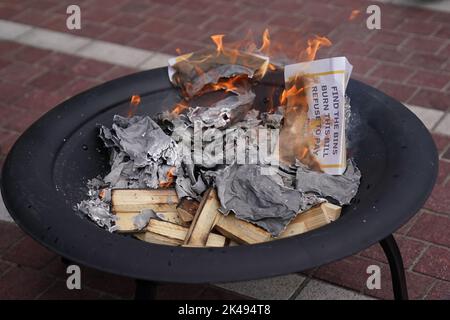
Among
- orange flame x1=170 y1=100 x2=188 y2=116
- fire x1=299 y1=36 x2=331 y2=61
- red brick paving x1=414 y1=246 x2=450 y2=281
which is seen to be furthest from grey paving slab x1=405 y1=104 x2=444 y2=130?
orange flame x1=170 y1=100 x2=188 y2=116

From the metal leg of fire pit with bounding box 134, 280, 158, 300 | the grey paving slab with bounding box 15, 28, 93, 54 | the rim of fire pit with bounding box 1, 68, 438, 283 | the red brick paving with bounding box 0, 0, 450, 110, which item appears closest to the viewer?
the rim of fire pit with bounding box 1, 68, 438, 283

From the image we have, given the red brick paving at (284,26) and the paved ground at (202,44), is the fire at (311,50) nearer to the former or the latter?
the paved ground at (202,44)

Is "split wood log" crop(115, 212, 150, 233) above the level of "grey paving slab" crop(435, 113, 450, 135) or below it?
above

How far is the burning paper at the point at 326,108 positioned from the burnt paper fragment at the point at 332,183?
0.12 feet

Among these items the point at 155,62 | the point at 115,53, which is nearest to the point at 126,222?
the point at 155,62

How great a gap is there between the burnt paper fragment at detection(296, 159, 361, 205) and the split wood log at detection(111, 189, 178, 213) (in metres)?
0.45

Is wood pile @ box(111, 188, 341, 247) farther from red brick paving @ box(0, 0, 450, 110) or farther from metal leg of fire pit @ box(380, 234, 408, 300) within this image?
red brick paving @ box(0, 0, 450, 110)

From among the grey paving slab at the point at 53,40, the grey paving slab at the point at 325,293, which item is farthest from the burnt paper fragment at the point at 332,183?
the grey paving slab at the point at 53,40

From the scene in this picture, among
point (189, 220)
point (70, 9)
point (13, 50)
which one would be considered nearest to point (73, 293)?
point (189, 220)

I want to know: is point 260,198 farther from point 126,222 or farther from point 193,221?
point 126,222

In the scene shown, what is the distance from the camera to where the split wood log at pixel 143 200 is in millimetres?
Answer: 2451

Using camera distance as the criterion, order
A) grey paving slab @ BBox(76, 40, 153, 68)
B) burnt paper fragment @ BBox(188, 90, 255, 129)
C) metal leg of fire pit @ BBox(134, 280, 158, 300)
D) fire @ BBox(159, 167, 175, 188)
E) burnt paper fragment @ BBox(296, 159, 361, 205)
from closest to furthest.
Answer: metal leg of fire pit @ BBox(134, 280, 158, 300) → burnt paper fragment @ BBox(296, 159, 361, 205) → fire @ BBox(159, 167, 175, 188) → burnt paper fragment @ BBox(188, 90, 255, 129) → grey paving slab @ BBox(76, 40, 153, 68)

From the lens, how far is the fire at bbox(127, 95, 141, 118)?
280 cm
